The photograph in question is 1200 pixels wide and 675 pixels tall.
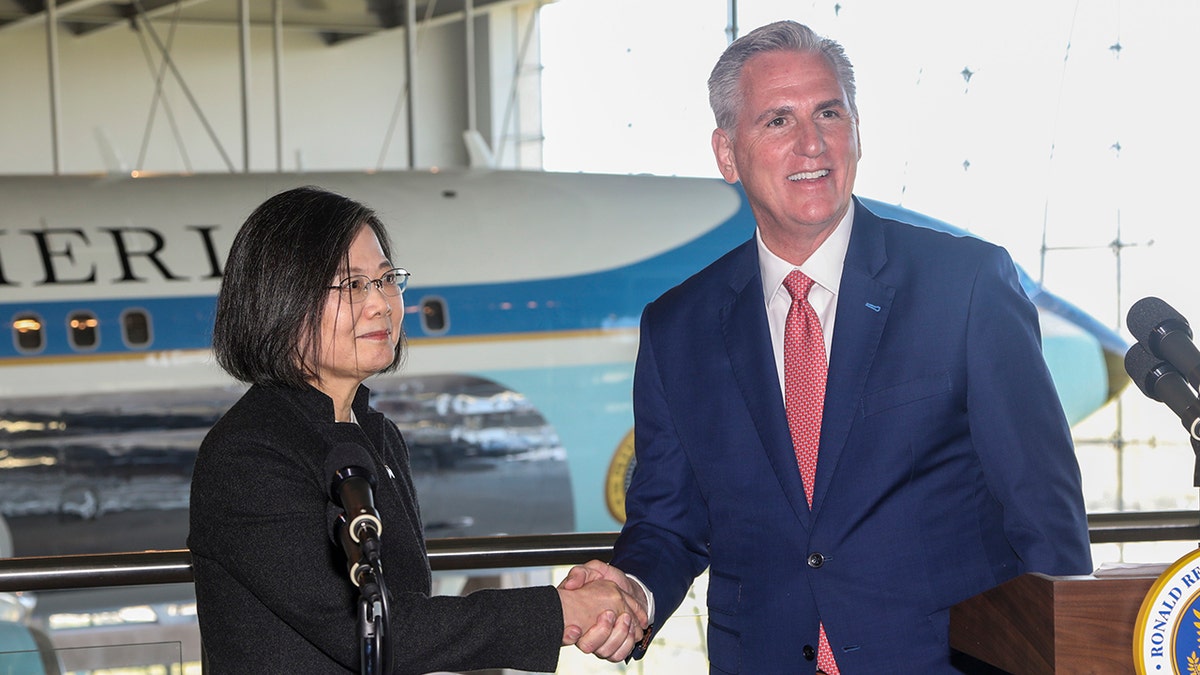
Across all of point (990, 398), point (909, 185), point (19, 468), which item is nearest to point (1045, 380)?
point (990, 398)

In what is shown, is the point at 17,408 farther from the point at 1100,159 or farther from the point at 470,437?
the point at 1100,159

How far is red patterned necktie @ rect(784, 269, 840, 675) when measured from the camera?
7.00 ft

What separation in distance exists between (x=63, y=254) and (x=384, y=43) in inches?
625

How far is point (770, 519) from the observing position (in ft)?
7.00

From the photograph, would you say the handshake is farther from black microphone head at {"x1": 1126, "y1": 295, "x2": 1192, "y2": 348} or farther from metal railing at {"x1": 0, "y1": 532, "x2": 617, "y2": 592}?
black microphone head at {"x1": 1126, "y1": 295, "x2": 1192, "y2": 348}

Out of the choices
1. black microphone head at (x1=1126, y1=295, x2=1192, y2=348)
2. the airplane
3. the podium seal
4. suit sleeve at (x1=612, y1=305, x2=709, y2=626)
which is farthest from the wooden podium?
the airplane

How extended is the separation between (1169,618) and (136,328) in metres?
6.23

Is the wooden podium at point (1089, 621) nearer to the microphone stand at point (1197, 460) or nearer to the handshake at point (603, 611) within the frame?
the microphone stand at point (1197, 460)

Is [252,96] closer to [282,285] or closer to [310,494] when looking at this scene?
[282,285]

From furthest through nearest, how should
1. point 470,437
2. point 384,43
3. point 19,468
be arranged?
1. point 384,43
2. point 470,437
3. point 19,468

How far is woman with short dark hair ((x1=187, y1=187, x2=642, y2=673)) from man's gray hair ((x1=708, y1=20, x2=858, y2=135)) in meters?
0.67

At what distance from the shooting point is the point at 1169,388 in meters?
1.45

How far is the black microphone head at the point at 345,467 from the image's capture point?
4.71ft

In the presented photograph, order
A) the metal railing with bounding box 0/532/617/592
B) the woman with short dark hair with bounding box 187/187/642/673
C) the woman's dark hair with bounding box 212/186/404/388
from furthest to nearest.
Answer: the metal railing with bounding box 0/532/617/592 → the woman's dark hair with bounding box 212/186/404/388 → the woman with short dark hair with bounding box 187/187/642/673
